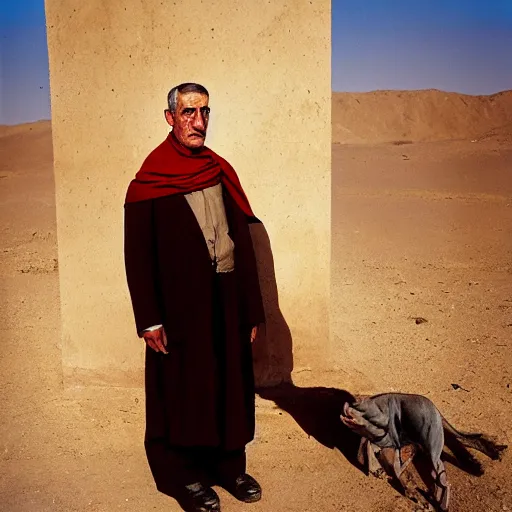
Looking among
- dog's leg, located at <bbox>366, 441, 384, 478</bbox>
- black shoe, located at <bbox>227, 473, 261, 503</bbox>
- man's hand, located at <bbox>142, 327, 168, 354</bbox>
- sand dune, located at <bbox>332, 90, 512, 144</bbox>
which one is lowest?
black shoe, located at <bbox>227, 473, 261, 503</bbox>

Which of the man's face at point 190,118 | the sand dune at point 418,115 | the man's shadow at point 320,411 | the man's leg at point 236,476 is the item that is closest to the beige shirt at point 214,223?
the man's face at point 190,118

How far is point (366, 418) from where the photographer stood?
10.8 feet

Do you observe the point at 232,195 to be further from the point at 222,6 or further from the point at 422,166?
the point at 422,166

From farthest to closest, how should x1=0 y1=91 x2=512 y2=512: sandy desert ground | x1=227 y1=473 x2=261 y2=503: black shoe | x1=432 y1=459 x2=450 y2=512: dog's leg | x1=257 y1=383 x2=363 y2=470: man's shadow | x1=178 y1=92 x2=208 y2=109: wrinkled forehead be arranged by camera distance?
x1=257 y1=383 x2=363 y2=470: man's shadow
x1=0 y1=91 x2=512 y2=512: sandy desert ground
x1=227 y1=473 x2=261 y2=503: black shoe
x1=432 y1=459 x2=450 y2=512: dog's leg
x1=178 y1=92 x2=208 y2=109: wrinkled forehead

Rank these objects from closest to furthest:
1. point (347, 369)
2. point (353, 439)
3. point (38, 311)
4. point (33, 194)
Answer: point (353, 439), point (347, 369), point (38, 311), point (33, 194)

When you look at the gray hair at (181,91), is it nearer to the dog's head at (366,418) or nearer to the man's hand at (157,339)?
the man's hand at (157,339)

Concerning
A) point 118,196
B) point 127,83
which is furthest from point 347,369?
point 127,83

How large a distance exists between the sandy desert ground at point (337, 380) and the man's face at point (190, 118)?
5.96 ft

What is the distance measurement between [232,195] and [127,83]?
1.37 meters

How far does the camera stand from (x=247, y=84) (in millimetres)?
4133

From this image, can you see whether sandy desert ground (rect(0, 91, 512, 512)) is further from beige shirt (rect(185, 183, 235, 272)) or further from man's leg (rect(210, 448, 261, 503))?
beige shirt (rect(185, 183, 235, 272))

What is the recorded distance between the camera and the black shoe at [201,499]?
3.28 m

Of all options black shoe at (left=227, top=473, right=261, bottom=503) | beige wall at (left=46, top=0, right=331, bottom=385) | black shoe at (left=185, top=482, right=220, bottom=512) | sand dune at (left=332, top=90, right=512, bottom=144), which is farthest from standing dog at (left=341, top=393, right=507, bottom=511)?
sand dune at (left=332, top=90, right=512, bottom=144)

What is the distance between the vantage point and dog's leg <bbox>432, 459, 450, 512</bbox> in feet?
10.7
